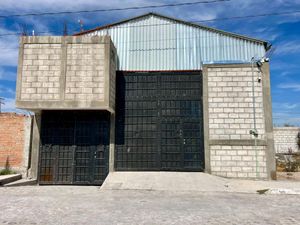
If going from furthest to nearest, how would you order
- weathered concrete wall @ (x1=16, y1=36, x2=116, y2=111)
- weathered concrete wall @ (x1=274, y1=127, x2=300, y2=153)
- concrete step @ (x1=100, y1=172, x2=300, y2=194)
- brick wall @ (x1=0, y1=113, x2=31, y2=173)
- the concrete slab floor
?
weathered concrete wall @ (x1=274, y1=127, x2=300, y2=153), brick wall @ (x1=0, y1=113, x2=31, y2=173), weathered concrete wall @ (x1=16, y1=36, x2=116, y2=111), concrete step @ (x1=100, y1=172, x2=300, y2=194), the concrete slab floor

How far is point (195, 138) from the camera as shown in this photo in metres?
13.6

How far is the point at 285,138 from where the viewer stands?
28734 millimetres

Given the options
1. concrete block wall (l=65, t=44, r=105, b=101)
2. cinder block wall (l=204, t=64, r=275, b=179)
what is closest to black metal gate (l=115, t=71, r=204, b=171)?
cinder block wall (l=204, t=64, r=275, b=179)

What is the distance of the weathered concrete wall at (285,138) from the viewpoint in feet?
93.7

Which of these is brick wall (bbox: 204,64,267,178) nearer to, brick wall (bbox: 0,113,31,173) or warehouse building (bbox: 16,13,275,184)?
warehouse building (bbox: 16,13,275,184)

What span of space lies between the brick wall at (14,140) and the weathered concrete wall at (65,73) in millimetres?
1469

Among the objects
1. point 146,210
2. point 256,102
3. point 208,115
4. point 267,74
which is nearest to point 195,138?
point 208,115

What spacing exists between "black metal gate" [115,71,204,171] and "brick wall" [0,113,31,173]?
14.7 ft

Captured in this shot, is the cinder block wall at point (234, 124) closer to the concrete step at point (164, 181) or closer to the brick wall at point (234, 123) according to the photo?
the brick wall at point (234, 123)

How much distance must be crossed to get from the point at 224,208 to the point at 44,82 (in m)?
9.39

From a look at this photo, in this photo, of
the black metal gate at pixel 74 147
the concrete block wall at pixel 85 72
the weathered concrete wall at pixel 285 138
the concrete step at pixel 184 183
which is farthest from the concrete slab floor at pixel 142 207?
the weathered concrete wall at pixel 285 138

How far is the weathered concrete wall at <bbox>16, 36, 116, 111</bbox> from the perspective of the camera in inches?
493

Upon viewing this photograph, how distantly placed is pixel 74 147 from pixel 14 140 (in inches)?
116

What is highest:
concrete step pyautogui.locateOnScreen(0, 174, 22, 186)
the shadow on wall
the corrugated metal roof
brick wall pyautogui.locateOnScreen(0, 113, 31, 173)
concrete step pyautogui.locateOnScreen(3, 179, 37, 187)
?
the corrugated metal roof
